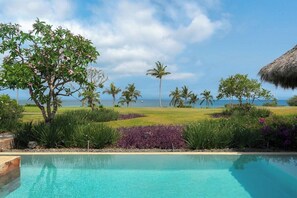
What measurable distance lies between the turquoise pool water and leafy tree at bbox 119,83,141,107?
6014cm

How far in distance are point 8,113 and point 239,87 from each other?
81.1 ft

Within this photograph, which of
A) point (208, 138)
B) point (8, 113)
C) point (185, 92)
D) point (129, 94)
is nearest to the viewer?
point (208, 138)

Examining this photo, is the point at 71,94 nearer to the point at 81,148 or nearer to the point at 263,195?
the point at 81,148

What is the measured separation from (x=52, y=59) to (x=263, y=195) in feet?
26.6

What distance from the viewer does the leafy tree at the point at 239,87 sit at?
34.8 meters

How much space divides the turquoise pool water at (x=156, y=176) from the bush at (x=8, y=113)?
17.4ft

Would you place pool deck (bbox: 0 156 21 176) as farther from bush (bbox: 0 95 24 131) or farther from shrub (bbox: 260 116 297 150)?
shrub (bbox: 260 116 297 150)

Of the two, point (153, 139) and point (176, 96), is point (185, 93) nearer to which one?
point (176, 96)

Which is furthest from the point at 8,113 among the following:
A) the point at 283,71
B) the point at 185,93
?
the point at 185,93

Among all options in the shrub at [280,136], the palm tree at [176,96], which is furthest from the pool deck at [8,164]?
the palm tree at [176,96]

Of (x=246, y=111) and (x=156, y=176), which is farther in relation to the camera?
(x=246, y=111)

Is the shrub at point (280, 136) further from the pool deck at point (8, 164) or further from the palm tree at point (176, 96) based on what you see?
the palm tree at point (176, 96)

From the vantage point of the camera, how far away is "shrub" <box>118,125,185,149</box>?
466 inches

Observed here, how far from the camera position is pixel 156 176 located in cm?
830
